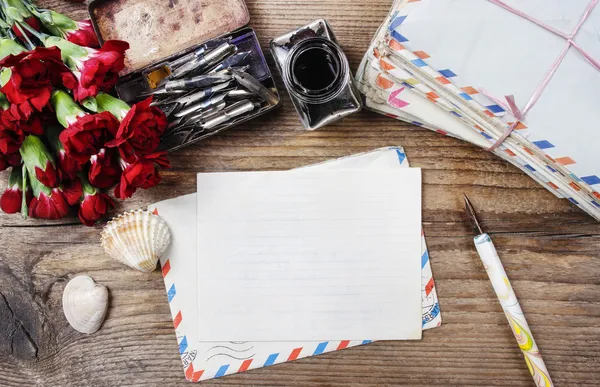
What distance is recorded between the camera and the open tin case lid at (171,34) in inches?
26.7

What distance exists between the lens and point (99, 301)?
714 mm

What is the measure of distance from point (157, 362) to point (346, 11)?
56 cm

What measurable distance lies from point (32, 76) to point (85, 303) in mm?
321

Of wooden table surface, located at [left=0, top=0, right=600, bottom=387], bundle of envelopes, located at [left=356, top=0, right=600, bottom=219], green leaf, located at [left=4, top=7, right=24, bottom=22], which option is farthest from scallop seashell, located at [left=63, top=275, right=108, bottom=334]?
bundle of envelopes, located at [left=356, top=0, right=600, bottom=219]

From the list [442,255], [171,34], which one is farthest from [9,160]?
[442,255]

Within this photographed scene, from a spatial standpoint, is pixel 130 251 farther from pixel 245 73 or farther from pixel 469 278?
pixel 469 278

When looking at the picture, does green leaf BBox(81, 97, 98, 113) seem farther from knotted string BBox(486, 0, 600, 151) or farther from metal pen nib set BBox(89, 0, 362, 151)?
knotted string BBox(486, 0, 600, 151)

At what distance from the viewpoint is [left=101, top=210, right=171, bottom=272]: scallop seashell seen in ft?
2.27

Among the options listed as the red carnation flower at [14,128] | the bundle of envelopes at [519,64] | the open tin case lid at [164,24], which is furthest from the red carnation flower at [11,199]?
the bundle of envelopes at [519,64]

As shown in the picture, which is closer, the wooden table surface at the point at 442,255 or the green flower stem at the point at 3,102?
the green flower stem at the point at 3,102

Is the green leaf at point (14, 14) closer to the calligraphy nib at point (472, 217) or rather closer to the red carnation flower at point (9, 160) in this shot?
the red carnation flower at point (9, 160)

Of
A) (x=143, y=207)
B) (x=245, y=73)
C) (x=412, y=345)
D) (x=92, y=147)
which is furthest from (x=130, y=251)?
(x=412, y=345)

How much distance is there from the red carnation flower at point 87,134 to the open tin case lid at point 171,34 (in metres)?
0.11

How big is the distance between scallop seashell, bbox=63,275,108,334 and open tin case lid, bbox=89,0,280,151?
0.23 meters
